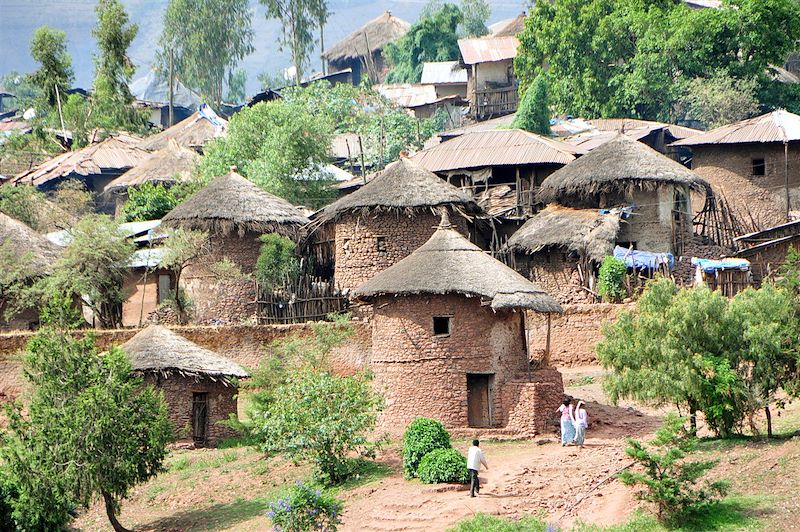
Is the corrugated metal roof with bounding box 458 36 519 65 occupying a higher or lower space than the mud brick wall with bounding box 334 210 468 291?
higher

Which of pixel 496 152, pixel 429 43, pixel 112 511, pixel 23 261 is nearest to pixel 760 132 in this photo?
pixel 496 152

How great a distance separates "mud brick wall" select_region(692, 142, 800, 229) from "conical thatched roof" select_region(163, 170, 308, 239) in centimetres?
1358

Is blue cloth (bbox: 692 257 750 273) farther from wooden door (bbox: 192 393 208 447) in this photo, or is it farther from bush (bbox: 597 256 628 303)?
wooden door (bbox: 192 393 208 447)

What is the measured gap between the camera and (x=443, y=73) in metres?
71.9

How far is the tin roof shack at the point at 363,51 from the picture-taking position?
8862cm

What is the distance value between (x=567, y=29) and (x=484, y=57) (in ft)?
27.2

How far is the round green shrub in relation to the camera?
2611 cm

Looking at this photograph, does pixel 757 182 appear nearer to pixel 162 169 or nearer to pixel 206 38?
pixel 162 169

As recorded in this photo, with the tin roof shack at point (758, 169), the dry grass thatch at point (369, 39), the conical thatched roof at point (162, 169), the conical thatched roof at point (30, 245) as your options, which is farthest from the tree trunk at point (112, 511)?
the dry grass thatch at point (369, 39)

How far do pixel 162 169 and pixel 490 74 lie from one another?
17488 millimetres

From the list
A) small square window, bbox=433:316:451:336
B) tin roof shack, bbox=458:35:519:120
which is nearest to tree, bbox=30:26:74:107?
tin roof shack, bbox=458:35:519:120

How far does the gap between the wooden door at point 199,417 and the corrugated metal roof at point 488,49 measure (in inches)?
1370

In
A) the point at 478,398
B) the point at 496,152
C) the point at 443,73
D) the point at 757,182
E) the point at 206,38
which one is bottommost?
the point at 478,398

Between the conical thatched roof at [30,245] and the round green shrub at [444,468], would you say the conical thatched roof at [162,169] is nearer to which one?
the conical thatched roof at [30,245]
